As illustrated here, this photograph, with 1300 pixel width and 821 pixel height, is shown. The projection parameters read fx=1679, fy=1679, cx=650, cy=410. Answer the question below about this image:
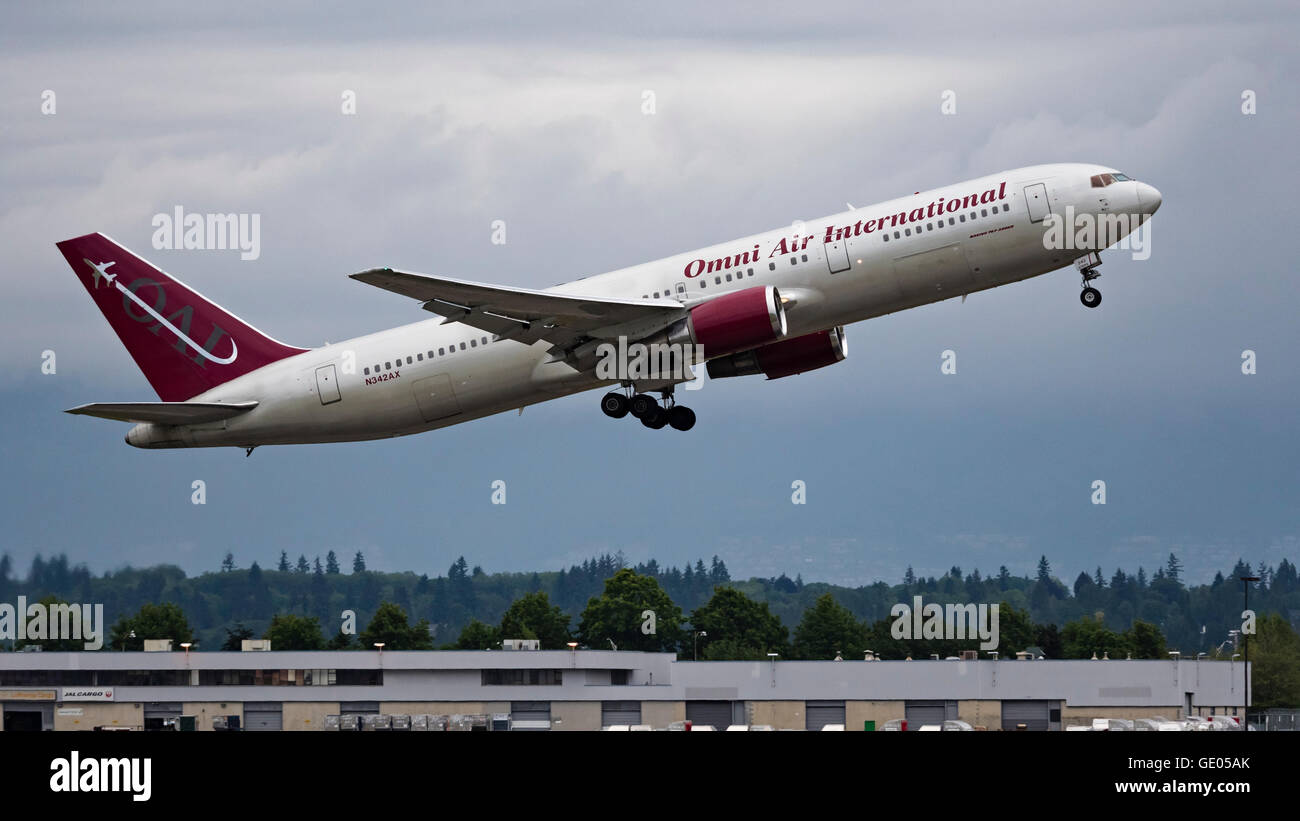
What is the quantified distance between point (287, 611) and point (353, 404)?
476 feet

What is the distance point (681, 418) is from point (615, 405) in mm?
2320

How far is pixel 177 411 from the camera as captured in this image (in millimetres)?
57094

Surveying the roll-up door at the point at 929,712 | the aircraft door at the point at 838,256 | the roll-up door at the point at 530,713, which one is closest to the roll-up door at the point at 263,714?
the roll-up door at the point at 530,713

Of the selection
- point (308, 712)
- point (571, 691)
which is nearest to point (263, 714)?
point (308, 712)

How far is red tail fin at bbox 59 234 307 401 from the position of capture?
59.4 m

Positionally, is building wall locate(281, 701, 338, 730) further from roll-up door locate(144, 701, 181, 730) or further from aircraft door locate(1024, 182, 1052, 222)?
aircraft door locate(1024, 182, 1052, 222)

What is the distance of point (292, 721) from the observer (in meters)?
82.9

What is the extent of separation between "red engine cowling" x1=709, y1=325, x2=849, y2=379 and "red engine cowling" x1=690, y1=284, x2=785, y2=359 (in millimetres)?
4835

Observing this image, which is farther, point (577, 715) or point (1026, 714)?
point (577, 715)

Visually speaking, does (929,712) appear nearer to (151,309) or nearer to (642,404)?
(642,404)

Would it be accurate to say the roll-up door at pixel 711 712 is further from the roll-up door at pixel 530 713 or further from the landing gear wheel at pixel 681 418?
the landing gear wheel at pixel 681 418

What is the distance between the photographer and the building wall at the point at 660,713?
261ft
